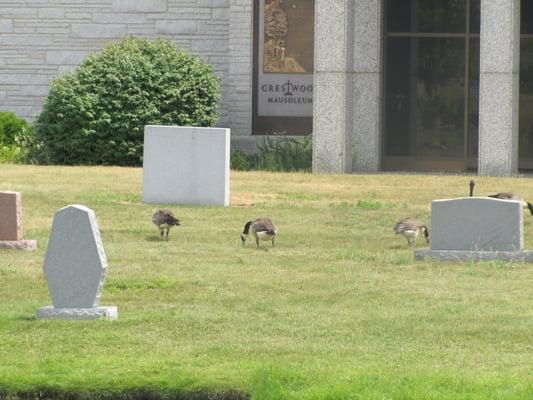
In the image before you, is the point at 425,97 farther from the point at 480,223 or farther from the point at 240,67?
the point at 480,223

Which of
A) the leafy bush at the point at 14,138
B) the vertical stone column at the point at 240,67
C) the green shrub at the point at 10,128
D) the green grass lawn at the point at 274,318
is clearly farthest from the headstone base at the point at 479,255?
the green shrub at the point at 10,128

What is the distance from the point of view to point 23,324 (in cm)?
1225

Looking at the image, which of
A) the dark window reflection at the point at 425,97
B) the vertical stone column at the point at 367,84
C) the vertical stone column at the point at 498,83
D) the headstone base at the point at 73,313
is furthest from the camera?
the dark window reflection at the point at 425,97

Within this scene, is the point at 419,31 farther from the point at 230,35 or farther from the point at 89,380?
the point at 89,380

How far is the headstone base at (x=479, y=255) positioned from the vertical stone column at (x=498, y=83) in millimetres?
11252

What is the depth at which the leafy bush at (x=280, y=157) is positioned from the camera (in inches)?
1130

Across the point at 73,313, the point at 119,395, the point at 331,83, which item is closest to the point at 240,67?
the point at 331,83

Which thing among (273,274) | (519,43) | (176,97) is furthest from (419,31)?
(273,274)

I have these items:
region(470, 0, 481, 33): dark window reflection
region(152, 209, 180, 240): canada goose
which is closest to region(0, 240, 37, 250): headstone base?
region(152, 209, 180, 240): canada goose

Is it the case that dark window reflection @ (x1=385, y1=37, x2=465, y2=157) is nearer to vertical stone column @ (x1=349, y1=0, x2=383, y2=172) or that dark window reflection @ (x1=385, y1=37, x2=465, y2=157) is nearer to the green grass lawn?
vertical stone column @ (x1=349, y1=0, x2=383, y2=172)

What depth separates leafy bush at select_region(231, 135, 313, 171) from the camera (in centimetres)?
2870

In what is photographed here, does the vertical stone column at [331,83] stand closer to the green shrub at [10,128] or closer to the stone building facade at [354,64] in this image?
the stone building facade at [354,64]

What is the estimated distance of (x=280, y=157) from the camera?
2909cm

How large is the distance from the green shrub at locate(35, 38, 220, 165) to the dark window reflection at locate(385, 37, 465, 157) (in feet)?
11.3
